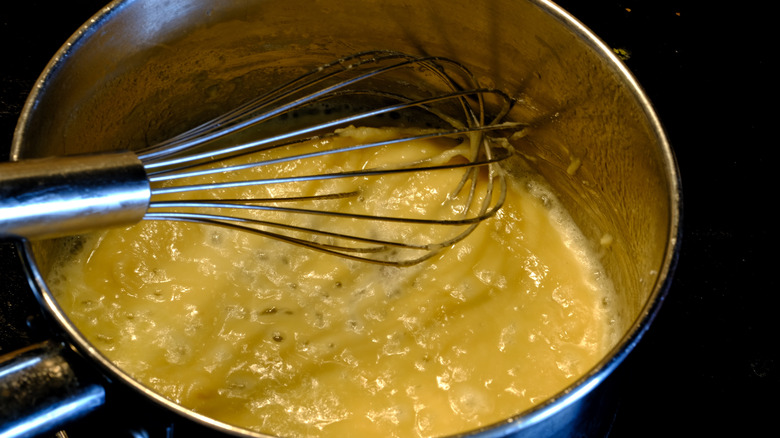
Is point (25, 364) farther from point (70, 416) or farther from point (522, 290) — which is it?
point (522, 290)

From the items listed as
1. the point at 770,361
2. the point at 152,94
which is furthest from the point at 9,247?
the point at 770,361

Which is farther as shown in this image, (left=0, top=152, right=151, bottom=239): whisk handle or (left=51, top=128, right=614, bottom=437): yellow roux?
(left=51, top=128, right=614, bottom=437): yellow roux

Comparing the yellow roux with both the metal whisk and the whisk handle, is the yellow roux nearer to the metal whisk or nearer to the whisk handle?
the metal whisk

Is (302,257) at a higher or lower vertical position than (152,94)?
lower

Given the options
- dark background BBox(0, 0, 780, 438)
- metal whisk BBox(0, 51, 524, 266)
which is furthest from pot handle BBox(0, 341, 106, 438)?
metal whisk BBox(0, 51, 524, 266)

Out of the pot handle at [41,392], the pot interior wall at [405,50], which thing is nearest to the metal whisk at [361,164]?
the pot interior wall at [405,50]

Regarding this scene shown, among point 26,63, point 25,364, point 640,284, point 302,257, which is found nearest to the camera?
point 25,364

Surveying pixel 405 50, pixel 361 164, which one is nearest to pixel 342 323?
pixel 361 164
